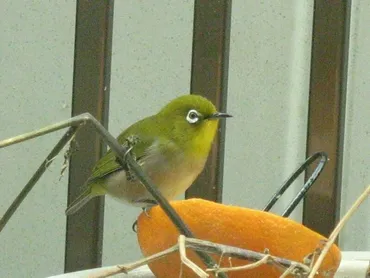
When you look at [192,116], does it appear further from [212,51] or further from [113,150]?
[113,150]

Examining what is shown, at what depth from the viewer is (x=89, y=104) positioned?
1391 mm

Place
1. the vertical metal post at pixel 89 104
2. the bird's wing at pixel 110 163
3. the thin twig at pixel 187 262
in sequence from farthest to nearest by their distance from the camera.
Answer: the vertical metal post at pixel 89 104 → the bird's wing at pixel 110 163 → the thin twig at pixel 187 262

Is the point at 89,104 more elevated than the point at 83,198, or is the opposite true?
the point at 89,104

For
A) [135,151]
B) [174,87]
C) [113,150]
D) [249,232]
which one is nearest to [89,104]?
[174,87]

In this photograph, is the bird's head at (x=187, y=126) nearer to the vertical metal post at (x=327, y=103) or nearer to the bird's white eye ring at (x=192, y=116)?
the bird's white eye ring at (x=192, y=116)

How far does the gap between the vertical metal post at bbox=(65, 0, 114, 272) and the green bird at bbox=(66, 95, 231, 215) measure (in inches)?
10.0

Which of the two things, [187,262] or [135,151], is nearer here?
[187,262]

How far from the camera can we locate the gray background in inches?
61.0

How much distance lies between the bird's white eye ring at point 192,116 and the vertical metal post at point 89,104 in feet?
1.07

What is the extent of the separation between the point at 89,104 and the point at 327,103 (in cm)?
45

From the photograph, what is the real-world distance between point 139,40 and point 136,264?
1.30 meters

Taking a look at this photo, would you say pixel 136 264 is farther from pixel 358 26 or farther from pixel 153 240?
pixel 358 26

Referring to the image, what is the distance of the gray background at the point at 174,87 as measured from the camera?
155 cm

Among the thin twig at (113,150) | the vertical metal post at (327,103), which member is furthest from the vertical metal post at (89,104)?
the thin twig at (113,150)
